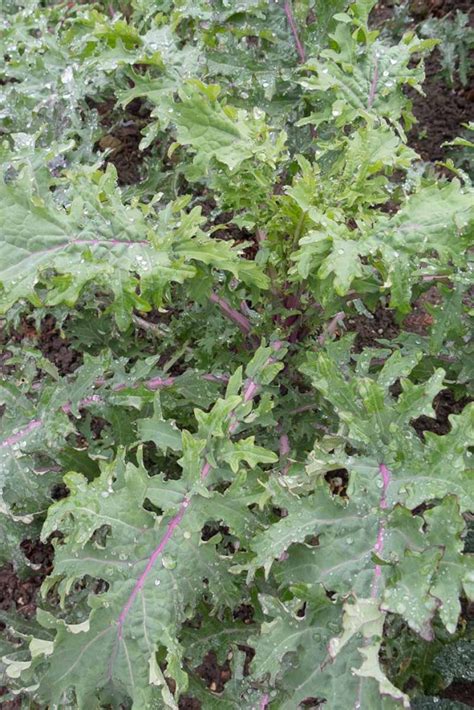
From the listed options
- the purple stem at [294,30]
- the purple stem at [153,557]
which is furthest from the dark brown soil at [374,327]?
the purple stem at [153,557]

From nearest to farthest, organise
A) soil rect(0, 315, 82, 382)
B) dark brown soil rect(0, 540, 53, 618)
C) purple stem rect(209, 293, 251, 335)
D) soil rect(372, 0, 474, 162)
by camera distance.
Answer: purple stem rect(209, 293, 251, 335)
dark brown soil rect(0, 540, 53, 618)
soil rect(0, 315, 82, 382)
soil rect(372, 0, 474, 162)

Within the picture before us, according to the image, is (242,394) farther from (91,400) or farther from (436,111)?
(436,111)

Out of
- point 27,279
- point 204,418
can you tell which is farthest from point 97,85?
point 204,418

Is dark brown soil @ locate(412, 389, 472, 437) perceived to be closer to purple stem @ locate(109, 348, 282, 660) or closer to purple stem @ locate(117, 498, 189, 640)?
purple stem @ locate(109, 348, 282, 660)

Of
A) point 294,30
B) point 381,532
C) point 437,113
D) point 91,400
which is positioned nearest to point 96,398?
point 91,400

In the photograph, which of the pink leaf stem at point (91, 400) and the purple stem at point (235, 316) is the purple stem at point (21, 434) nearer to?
the pink leaf stem at point (91, 400)

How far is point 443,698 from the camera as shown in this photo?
1987mm

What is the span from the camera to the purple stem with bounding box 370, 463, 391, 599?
4.45 feet

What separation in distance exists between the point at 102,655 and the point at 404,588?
59 centimetres

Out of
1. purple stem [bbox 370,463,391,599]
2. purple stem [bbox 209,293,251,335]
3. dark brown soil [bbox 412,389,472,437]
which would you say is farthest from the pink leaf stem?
dark brown soil [bbox 412,389,472,437]

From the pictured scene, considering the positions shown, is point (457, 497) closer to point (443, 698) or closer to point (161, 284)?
point (161, 284)

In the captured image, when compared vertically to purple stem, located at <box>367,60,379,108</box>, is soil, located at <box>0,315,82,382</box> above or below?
below

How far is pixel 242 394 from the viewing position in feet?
6.05

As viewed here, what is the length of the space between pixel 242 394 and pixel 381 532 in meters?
0.57
